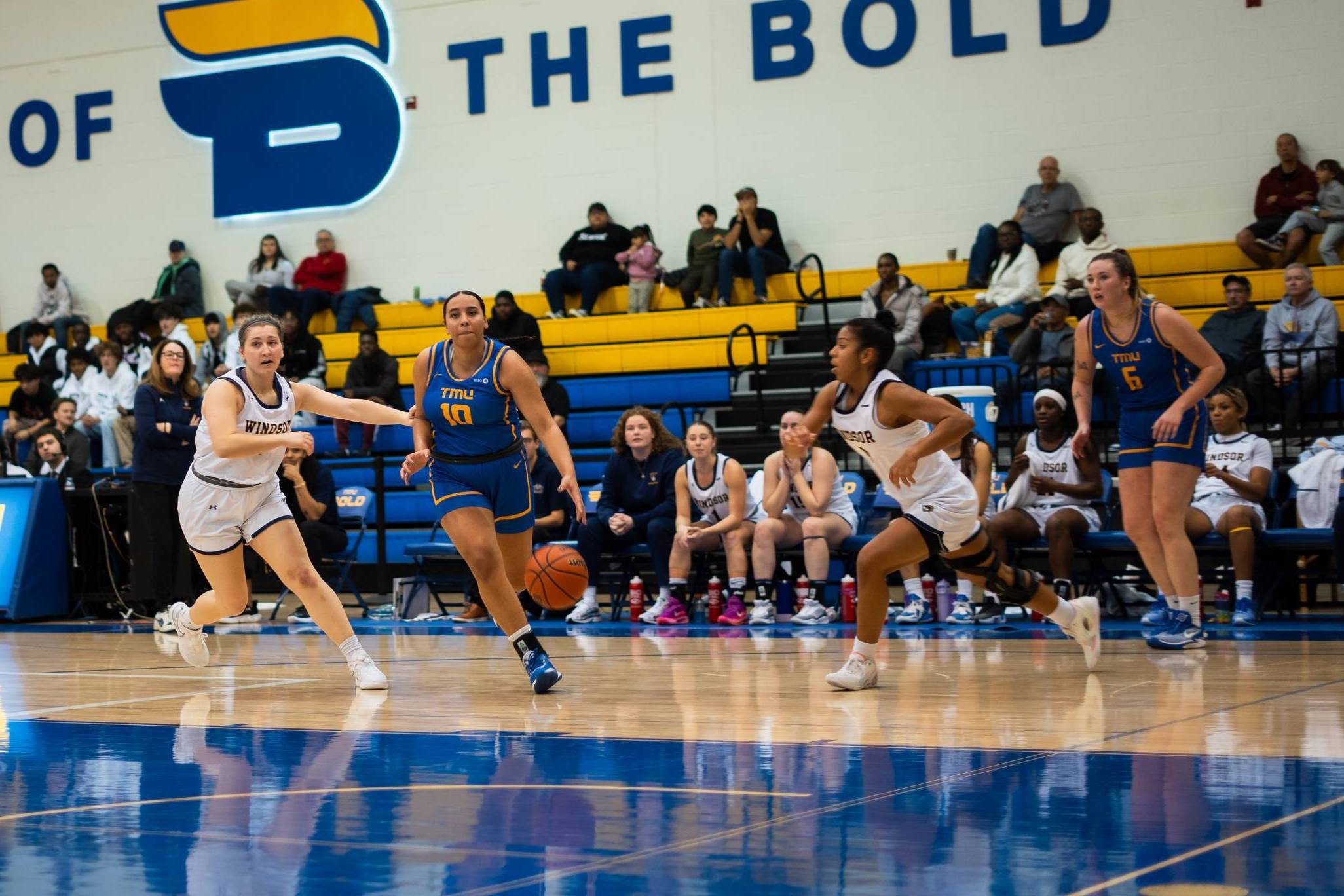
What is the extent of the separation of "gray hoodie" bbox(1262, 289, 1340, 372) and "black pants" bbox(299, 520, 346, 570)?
6588mm

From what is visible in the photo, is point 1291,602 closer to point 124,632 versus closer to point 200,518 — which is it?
point 200,518

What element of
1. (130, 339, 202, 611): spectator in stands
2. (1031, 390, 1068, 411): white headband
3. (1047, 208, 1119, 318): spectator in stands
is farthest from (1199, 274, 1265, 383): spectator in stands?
(130, 339, 202, 611): spectator in stands

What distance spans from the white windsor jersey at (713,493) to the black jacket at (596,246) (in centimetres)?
617

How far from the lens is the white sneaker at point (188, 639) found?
6.96 metres

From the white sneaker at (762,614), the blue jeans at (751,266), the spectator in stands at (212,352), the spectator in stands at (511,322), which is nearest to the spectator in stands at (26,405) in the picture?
the spectator in stands at (212,352)

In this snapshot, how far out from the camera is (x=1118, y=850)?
2891 millimetres

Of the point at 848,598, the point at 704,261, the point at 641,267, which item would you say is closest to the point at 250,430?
the point at 848,598

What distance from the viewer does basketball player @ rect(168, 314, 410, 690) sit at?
6.06m

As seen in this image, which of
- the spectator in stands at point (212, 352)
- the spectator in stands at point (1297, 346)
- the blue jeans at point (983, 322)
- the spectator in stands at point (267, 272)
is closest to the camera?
the spectator in stands at point (1297, 346)

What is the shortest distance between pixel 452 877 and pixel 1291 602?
7.53m

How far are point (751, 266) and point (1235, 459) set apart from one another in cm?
669

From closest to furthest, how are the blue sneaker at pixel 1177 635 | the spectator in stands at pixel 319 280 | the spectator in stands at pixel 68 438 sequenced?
1. the blue sneaker at pixel 1177 635
2. the spectator in stands at pixel 68 438
3. the spectator in stands at pixel 319 280

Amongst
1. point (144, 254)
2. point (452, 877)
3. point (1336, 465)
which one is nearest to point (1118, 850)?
point (452, 877)

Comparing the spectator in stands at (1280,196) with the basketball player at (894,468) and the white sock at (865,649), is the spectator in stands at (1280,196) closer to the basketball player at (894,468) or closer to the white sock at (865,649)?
the basketball player at (894,468)
